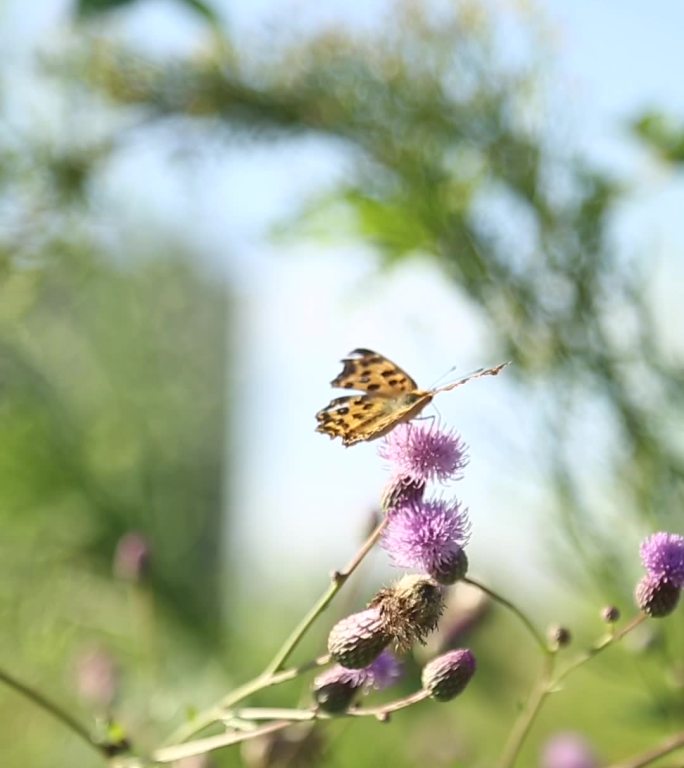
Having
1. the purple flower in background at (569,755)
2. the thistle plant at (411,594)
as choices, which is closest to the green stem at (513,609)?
the thistle plant at (411,594)

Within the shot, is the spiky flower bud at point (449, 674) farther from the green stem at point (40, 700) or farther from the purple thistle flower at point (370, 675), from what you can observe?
the green stem at point (40, 700)

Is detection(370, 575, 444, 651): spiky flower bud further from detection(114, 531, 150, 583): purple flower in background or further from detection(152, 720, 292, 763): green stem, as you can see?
detection(114, 531, 150, 583): purple flower in background

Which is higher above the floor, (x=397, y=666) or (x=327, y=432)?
(x=327, y=432)

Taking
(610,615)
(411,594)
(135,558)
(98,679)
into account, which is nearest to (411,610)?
(411,594)

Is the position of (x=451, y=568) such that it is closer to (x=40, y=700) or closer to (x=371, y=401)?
(x=371, y=401)

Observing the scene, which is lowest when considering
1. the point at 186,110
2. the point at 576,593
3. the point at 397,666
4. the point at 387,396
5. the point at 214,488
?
the point at 214,488

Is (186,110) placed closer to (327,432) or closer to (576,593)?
(576,593)

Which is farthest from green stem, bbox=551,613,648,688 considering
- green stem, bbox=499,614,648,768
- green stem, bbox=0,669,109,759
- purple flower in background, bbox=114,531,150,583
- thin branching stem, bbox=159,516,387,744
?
purple flower in background, bbox=114,531,150,583

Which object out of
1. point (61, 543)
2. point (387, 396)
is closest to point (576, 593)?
point (387, 396)
